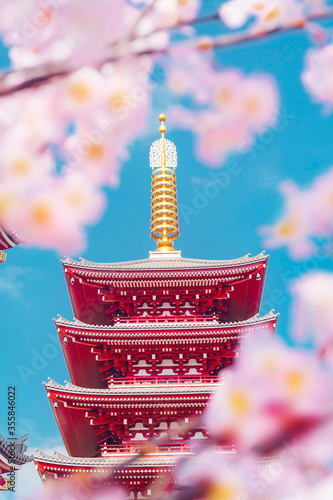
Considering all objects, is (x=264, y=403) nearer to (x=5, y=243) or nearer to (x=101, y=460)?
(x=5, y=243)

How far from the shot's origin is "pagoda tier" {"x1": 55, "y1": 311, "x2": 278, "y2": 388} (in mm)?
13297

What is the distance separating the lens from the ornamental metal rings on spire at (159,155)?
2127cm

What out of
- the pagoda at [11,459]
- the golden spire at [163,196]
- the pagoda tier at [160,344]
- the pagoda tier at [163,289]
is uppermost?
the golden spire at [163,196]

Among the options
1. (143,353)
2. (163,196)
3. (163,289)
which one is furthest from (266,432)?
(163,196)

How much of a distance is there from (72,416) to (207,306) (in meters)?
4.85

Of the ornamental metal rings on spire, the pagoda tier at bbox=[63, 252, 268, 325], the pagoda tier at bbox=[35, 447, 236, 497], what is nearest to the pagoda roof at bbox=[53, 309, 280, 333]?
the pagoda tier at bbox=[63, 252, 268, 325]

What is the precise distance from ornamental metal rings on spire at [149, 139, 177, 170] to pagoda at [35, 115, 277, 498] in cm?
615

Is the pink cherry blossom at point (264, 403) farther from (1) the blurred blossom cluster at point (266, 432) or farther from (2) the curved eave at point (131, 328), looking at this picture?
(2) the curved eave at point (131, 328)

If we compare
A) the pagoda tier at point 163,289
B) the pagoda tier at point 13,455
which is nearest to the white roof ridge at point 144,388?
the pagoda tier at point 163,289

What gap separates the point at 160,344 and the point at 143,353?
0.62 metres

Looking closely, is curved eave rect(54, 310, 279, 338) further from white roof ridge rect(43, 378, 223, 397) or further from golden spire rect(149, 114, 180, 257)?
golden spire rect(149, 114, 180, 257)

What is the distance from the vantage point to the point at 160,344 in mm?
13477

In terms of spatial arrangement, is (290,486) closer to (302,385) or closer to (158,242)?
(302,385)

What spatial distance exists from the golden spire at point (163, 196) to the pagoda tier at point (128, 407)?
603cm
